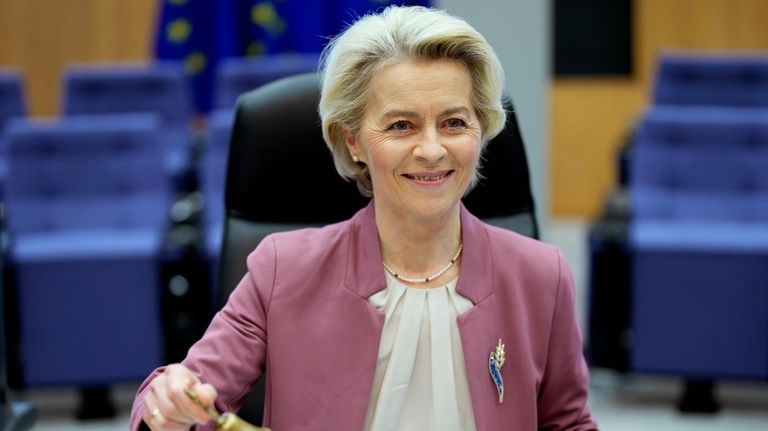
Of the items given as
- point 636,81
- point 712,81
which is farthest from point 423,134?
point 636,81

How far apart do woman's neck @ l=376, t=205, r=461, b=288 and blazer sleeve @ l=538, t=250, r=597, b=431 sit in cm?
15

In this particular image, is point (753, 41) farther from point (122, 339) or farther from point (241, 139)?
point (241, 139)

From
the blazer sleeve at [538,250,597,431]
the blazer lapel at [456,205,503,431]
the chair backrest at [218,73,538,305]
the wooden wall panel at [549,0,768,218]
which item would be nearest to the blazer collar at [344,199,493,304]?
the blazer lapel at [456,205,503,431]

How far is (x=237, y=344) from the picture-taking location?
63.6 inches

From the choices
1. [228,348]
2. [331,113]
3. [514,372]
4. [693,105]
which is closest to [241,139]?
[331,113]

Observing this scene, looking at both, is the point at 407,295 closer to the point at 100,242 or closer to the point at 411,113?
the point at 411,113

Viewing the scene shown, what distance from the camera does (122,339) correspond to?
3998 mm

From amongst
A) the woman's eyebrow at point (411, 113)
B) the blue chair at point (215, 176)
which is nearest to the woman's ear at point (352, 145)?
the woman's eyebrow at point (411, 113)

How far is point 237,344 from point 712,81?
437cm

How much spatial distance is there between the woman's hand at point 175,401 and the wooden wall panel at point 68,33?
6546 mm

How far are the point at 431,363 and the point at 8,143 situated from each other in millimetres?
2974

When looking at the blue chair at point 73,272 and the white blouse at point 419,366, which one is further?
the blue chair at point 73,272

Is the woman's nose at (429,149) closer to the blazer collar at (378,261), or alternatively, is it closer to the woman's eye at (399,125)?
the woman's eye at (399,125)

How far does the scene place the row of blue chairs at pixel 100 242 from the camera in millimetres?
3969
